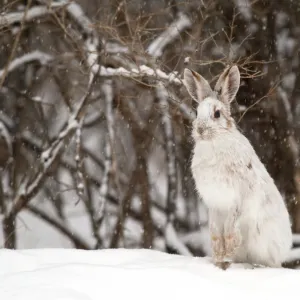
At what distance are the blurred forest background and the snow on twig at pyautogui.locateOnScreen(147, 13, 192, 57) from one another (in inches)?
0.8

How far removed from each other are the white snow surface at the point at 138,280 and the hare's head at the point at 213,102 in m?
0.89

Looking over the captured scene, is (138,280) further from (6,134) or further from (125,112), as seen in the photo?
(6,134)

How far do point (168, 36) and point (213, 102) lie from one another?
10.3 feet

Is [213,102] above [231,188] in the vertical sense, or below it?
above

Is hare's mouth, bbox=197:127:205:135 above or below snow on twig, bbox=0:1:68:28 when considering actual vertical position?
below

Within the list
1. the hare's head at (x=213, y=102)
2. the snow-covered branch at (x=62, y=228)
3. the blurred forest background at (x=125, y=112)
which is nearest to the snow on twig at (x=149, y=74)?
the blurred forest background at (x=125, y=112)

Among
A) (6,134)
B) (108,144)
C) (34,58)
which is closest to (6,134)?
(6,134)

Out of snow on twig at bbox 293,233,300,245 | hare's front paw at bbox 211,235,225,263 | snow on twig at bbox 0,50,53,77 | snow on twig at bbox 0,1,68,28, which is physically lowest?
snow on twig at bbox 293,233,300,245

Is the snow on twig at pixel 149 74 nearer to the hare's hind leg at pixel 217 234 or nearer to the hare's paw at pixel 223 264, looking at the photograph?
the hare's hind leg at pixel 217 234

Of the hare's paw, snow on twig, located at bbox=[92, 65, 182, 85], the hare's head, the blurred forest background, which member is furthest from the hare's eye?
the blurred forest background

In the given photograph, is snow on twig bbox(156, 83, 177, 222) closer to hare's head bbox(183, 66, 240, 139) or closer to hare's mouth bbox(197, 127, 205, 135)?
hare's head bbox(183, 66, 240, 139)

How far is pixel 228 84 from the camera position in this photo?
4.59 meters

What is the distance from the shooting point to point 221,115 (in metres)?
4.46

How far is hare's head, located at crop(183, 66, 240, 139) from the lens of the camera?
14.4ft
